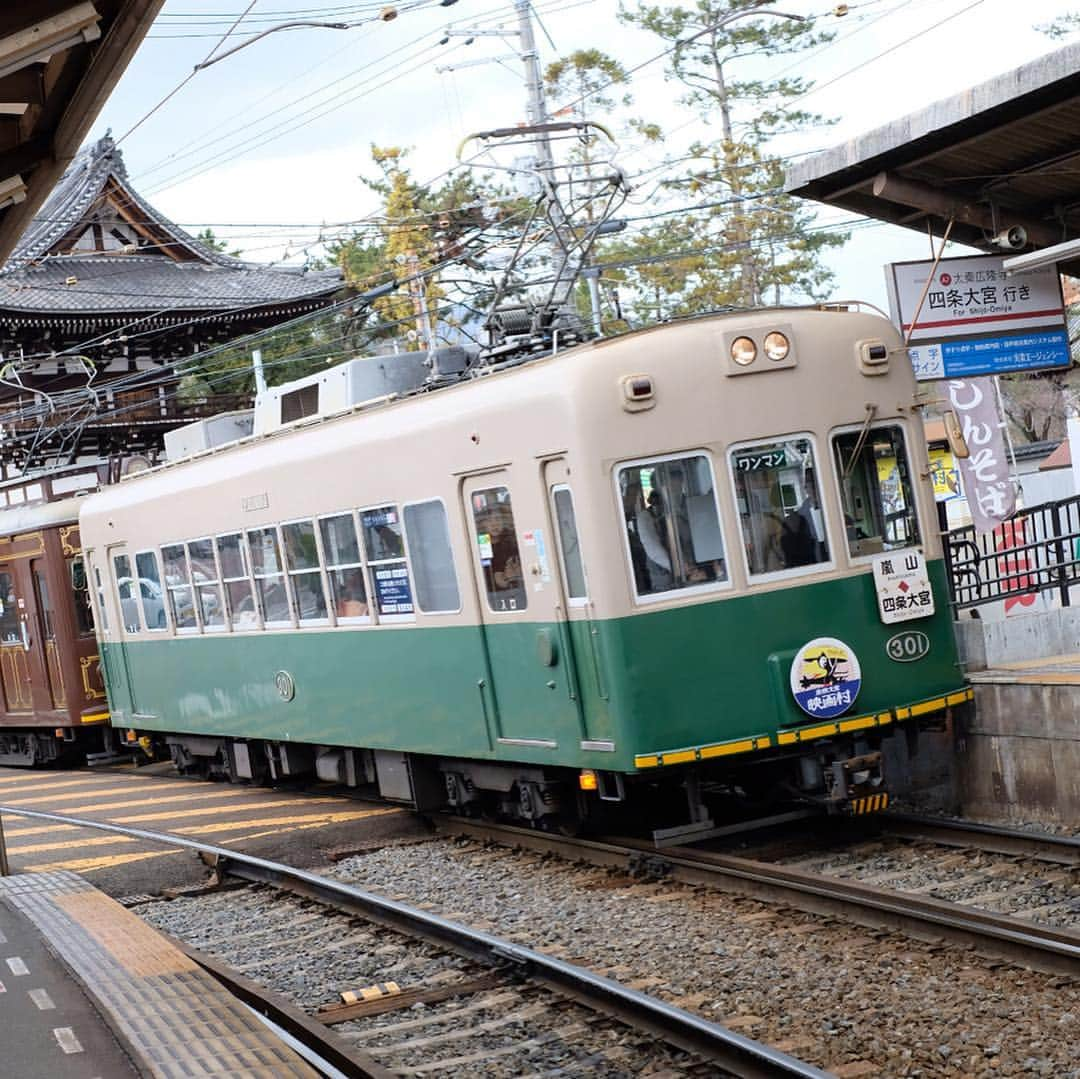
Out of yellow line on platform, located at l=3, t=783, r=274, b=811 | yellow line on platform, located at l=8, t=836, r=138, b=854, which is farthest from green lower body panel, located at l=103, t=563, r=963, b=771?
yellow line on platform, located at l=3, t=783, r=274, b=811

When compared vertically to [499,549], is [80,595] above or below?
above

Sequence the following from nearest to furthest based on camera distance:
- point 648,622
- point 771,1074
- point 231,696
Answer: point 771,1074
point 648,622
point 231,696

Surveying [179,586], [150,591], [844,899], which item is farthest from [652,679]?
[150,591]

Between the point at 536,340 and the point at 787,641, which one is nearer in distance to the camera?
the point at 787,641

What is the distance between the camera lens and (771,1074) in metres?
5.50

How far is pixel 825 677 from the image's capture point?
8.84m

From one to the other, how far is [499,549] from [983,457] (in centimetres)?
476

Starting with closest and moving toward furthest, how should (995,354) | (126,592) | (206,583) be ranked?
(995,354), (206,583), (126,592)

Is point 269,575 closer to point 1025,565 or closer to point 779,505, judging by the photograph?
point 779,505

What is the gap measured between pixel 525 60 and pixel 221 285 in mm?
14318

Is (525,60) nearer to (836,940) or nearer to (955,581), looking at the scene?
(955,581)

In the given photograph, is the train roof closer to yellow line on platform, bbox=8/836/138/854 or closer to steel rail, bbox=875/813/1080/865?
steel rail, bbox=875/813/1080/865

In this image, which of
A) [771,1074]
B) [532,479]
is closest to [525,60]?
[532,479]

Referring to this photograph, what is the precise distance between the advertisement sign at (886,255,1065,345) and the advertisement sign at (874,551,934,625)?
1423 mm
